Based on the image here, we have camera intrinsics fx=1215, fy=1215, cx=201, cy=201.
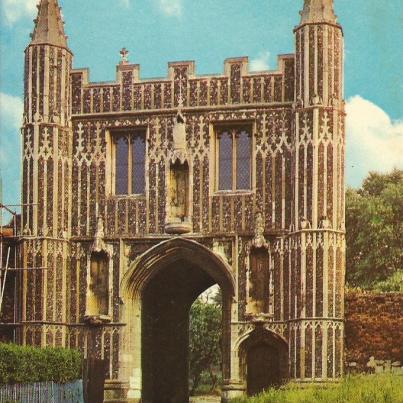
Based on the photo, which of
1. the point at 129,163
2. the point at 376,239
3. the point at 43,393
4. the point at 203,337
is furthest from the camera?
the point at 203,337

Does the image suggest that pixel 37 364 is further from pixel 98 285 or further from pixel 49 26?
pixel 49 26

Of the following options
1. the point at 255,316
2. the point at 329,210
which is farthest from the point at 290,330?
the point at 329,210

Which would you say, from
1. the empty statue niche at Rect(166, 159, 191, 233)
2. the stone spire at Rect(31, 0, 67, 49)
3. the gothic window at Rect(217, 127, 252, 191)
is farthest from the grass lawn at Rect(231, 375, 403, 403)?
the stone spire at Rect(31, 0, 67, 49)

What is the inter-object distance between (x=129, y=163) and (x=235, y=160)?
297 cm

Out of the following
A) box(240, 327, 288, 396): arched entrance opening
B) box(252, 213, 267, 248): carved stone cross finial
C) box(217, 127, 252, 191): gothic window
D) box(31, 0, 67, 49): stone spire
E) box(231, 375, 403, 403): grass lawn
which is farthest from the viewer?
box(31, 0, 67, 49): stone spire

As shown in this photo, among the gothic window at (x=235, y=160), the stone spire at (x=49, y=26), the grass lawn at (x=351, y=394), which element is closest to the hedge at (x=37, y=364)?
the grass lawn at (x=351, y=394)

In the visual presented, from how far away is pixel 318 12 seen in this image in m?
31.7

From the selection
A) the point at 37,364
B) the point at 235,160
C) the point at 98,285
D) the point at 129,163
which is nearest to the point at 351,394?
the point at 37,364

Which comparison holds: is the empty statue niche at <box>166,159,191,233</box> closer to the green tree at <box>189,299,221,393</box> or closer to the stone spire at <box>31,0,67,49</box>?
the stone spire at <box>31,0,67,49</box>

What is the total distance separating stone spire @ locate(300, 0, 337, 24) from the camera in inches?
1245

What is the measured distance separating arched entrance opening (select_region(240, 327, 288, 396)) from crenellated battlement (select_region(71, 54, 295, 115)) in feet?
20.4

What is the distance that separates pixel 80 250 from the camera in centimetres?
3291

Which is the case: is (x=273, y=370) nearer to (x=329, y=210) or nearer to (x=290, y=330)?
(x=290, y=330)

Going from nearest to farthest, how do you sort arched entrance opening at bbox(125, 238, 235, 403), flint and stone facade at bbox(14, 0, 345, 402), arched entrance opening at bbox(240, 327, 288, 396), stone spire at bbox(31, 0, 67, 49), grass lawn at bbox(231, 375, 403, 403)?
1. grass lawn at bbox(231, 375, 403, 403)
2. flint and stone facade at bbox(14, 0, 345, 402)
3. arched entrance opening at bbox(240, 327, 288, 396)
4. arched entrance opening at bbox(125, 238, 235, 403)
5. stone spire at bbox(31, 0, 67, 49)
